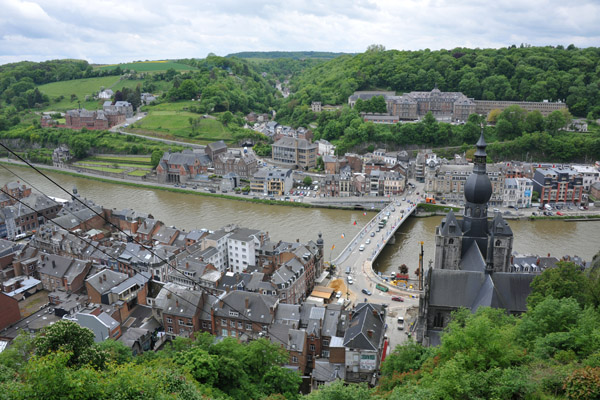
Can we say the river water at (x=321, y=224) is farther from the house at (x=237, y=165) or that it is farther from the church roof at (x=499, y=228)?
the church roof at (x=499, y=228)

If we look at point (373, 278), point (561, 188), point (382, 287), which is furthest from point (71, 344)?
point (561, 188)

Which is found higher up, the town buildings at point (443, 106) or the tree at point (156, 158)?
the town buildings at point (443, 106)

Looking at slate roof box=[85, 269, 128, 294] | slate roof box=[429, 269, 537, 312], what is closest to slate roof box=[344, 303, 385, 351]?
slate roof box=[429, 269, 537, 312]

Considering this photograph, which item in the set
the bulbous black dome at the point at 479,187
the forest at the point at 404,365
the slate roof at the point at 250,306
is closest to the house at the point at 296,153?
the bulbous black dome at the point at 479,187

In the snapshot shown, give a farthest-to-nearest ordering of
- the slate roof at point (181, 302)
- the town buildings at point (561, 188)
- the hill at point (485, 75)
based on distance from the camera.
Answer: the hill at point (485, 75) < the town buildings at point (561, 188) < the slate roof at point (181, 302)

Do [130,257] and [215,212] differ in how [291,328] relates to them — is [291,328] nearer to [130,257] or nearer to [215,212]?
[130,257]

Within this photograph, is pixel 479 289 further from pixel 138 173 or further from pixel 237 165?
pixel 138 173
